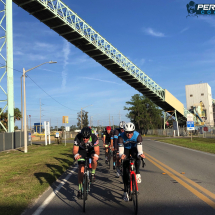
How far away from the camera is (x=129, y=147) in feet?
19.6

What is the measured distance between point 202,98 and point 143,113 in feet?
63.3

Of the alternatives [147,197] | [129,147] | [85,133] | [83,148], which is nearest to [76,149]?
[83,148]

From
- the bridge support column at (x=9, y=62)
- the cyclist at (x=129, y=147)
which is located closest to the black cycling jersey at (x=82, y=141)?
the cyclist at (x=129, y=147)

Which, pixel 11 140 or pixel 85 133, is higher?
pixel 85 133

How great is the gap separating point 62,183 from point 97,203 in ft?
9.23

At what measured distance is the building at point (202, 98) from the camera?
74.4 m

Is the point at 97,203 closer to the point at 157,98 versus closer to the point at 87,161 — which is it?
the point at 87,161

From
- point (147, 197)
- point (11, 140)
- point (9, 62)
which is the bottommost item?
point (147, 197)

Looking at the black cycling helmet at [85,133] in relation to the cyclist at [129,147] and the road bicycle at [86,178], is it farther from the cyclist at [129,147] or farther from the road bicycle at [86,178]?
the cyclist at [129,147]

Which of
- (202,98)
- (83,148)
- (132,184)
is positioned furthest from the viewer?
(202,98)

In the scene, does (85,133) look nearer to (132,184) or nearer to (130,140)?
(130,140)

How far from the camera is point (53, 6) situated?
26.0 metres

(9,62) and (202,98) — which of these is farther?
(202,98)

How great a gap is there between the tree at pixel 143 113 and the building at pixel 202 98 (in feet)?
39.8
